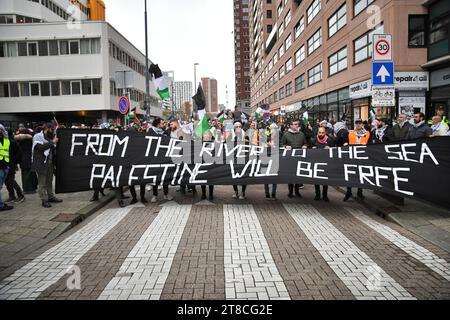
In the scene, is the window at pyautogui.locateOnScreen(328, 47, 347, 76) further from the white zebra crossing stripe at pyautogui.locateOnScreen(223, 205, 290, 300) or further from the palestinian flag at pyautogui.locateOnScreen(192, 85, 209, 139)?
the white zebra crossing stripe at pyautogui.locateOnScreen(223, 205, 290, 300)

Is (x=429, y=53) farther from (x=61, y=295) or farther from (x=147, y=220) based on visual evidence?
(x=61, y=295)

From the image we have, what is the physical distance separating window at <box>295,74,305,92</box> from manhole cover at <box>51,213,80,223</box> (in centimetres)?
3819

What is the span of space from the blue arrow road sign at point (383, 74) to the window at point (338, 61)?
19584mm

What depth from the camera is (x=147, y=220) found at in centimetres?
735

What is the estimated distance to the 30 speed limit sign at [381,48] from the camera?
9422mm

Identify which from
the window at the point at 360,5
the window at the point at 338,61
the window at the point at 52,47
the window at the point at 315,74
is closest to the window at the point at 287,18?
the window at the point at 315,74

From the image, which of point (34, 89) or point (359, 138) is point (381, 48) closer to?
point (359, 138)

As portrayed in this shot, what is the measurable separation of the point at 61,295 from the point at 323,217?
5.31m

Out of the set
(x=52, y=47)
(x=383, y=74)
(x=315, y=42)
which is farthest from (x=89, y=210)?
(x=315, y=42)

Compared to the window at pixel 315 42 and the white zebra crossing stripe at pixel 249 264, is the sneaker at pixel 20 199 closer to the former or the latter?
the white zebra crossing stripe at pixel 249 264

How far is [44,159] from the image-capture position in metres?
8.41

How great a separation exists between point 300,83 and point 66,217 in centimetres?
4031
